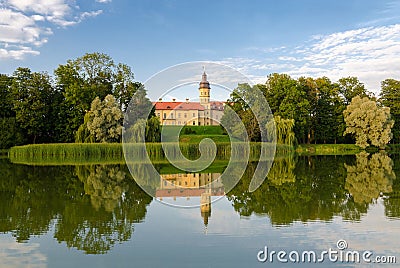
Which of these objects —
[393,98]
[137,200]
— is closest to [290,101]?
[393,98]

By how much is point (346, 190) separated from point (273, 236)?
21.2 ft

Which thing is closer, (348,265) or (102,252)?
(348,265)

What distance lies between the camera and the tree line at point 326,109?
135 ft

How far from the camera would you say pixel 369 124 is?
4159 centimetres

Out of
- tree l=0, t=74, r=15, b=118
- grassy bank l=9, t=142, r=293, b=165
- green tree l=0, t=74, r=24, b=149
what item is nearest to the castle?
grassy bank l=9, t=142, r=293, b=165

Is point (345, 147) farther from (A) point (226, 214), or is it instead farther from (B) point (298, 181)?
(A) point (226, 214)

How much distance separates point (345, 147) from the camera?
42625 millimetres

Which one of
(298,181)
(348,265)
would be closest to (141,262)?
(348,265)

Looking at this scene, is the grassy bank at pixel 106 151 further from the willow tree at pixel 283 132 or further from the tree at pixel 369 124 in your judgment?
the tree at pixel 369 124

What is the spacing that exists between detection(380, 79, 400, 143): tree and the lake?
38.0m

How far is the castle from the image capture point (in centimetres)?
1663

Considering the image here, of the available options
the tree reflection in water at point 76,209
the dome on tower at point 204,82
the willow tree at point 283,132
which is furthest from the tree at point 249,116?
the tree reflection in water at point 76,209

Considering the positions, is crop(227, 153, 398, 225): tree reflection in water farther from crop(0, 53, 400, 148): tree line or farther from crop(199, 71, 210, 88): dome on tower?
crop(0, 53, 400, 148): tree line

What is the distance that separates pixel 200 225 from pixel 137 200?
349 centimetres
